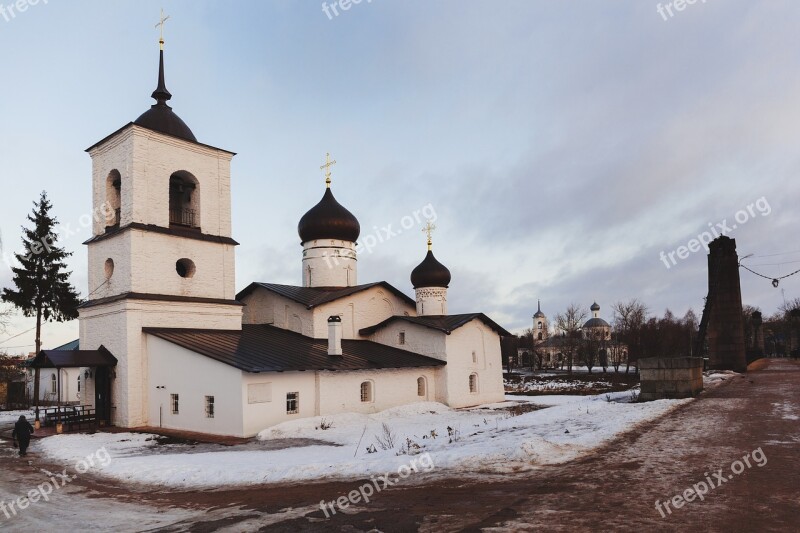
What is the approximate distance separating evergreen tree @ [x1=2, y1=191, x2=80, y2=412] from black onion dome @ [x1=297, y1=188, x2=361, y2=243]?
1386cm

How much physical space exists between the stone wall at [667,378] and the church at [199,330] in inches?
419

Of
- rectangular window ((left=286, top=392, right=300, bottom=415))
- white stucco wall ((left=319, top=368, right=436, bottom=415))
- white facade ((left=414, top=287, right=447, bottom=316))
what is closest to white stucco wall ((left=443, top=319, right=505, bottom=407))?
white stucco wall ((left=319, top=368, right=436, bottom=415))

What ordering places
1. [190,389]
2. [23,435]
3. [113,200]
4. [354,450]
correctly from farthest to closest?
1. [113,200]
2. [190,389]
3. [23,435]
4. [354,450]

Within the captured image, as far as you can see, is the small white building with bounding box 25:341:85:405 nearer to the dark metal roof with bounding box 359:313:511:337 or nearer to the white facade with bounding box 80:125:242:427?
the white facade with bounding box 80:125:242:427

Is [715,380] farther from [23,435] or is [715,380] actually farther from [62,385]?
[62,385]

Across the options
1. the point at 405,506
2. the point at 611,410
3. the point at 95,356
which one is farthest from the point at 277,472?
the point at 95,356

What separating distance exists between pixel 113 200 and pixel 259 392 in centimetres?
1107

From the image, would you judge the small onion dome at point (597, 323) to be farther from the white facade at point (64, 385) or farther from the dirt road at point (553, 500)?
the dirt road at point (553, 500)

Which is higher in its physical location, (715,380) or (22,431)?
(22,431)

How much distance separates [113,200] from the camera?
78.8 ft

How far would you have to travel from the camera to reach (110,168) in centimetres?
2350

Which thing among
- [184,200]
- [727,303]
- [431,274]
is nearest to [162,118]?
[184,200]

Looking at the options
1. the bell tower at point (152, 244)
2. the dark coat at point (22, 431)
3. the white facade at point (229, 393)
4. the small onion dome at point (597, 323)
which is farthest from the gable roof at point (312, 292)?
the small onion dome at point (597, 323)

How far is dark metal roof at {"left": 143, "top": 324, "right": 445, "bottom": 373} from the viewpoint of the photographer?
20.0 meters
